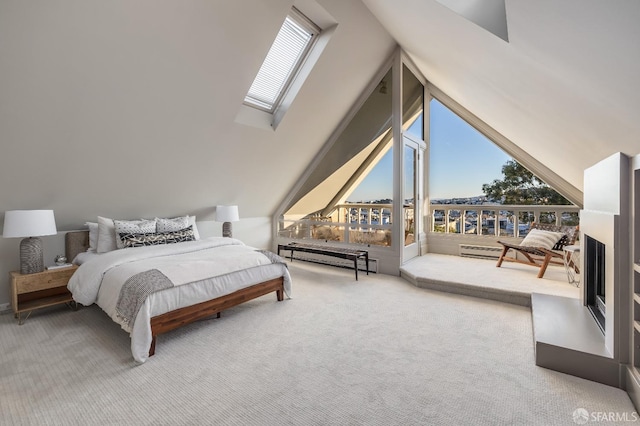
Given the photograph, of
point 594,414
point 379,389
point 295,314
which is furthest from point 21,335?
point 594,414

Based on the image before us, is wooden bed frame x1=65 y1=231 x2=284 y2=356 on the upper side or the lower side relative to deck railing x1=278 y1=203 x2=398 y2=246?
lower

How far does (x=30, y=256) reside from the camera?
3.03m

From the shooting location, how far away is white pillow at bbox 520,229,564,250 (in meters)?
3.86

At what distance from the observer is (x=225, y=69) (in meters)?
3.27

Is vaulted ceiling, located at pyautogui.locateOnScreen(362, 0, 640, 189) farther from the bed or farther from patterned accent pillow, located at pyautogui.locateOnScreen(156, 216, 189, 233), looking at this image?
patterned accent pillow, located at pyautogui.locateOnScreen(156, 216, 189, 233)

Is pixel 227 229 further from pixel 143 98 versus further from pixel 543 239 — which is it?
pixel 543 239

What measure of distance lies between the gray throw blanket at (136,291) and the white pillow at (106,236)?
4.86 ft

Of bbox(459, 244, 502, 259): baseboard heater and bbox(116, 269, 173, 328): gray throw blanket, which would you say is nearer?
bbox(116, 269, 173, 328): gray throw blanket

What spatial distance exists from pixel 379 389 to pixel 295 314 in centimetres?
136

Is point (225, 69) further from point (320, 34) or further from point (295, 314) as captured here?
point (295, 314)

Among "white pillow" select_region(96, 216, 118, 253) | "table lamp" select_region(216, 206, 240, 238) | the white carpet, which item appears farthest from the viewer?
"table lamp" select_region(216, 206, 240, 238)

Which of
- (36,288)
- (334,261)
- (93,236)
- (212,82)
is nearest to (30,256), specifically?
(36,288)

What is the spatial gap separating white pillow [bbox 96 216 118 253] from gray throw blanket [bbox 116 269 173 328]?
4.86 ft

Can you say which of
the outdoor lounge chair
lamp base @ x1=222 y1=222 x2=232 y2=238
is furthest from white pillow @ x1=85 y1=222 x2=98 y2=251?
the outdoor lounge chair
